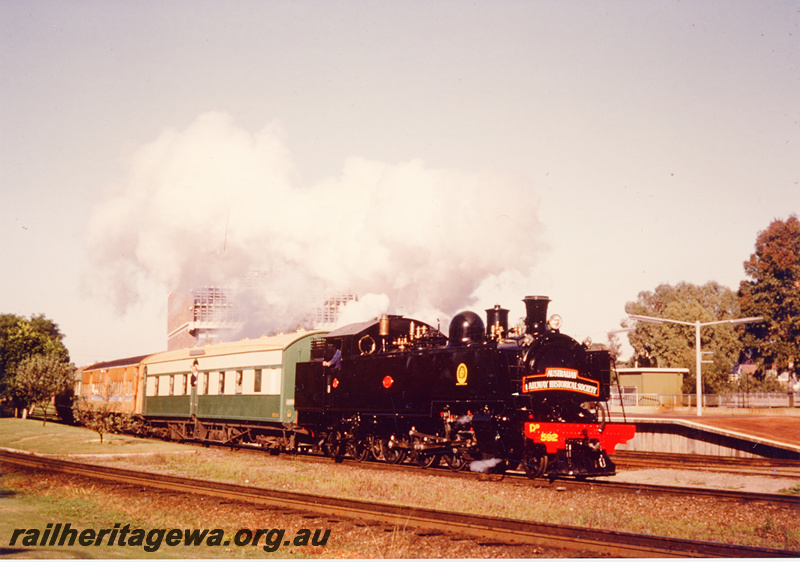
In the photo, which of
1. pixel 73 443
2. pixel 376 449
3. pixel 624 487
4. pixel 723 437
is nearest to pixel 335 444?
pixel 376 449

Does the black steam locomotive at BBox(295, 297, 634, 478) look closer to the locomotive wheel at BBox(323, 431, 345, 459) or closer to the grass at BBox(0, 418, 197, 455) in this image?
the locomotive wheel at BBox(323, 431, 345, 459)

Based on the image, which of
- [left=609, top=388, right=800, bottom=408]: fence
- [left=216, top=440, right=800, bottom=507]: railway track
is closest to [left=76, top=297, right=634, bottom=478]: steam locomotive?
[left=216, top=440, right=800, bottom=507]: railway track

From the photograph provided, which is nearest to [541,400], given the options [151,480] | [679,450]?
[151,480]

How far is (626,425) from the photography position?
1410 cm

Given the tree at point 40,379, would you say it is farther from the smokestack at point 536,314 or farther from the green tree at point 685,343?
the green tree at point 685,343

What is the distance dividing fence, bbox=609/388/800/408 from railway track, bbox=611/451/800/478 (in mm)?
18494

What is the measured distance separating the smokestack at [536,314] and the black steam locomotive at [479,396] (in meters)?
0.02

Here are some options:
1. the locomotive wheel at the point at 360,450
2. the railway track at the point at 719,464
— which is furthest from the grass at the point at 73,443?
the railway track at the point at 719,464

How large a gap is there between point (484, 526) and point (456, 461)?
7.18m

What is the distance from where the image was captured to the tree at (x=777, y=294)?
40.7 meters

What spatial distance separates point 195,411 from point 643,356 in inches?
1755

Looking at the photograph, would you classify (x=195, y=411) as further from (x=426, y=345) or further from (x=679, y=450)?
(x=679, y=450)

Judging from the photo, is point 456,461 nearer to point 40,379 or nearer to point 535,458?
point 535,458

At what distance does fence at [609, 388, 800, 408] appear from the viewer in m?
39.0
